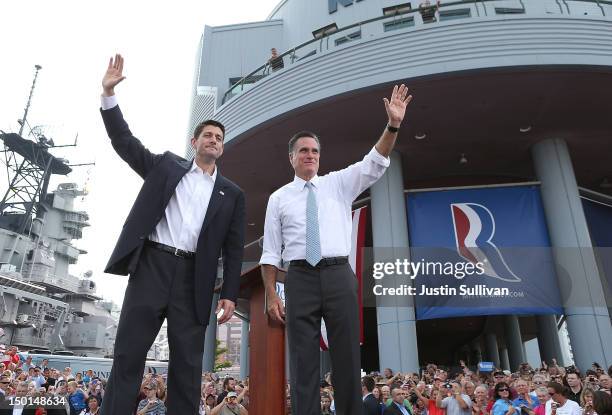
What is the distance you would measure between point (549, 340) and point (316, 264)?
60.6ft

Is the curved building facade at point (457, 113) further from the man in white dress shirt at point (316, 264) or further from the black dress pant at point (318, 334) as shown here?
the black dress pant at point (318, 334)

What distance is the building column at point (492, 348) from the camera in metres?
24.3

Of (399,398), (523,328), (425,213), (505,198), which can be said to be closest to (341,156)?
(425,213)

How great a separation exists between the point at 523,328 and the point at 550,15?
21535 mm

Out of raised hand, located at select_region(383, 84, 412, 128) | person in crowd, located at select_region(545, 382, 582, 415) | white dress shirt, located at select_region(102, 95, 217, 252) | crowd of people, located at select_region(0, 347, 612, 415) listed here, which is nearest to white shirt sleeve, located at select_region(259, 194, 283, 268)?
white dress shirt, located at select_region(102, 95, 217, 252)

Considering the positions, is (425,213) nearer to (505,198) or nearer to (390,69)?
(505,198)

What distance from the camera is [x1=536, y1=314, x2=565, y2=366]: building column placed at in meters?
17.0

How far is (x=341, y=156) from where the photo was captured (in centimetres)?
1318

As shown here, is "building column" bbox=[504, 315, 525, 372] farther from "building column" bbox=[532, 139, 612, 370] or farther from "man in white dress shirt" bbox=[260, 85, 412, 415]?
"man in white dress shirt" bbox=[260, 85, 412, 415]

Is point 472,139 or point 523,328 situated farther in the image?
point 523,328

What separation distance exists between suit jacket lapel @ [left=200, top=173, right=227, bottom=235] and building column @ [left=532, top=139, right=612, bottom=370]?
10.3 m

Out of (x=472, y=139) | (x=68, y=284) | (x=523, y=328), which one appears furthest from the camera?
(x=68, y=284)

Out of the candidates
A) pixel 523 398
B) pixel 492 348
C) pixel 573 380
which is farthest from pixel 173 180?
pixel 492 348

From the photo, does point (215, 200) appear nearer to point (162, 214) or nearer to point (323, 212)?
point (162, 214)
